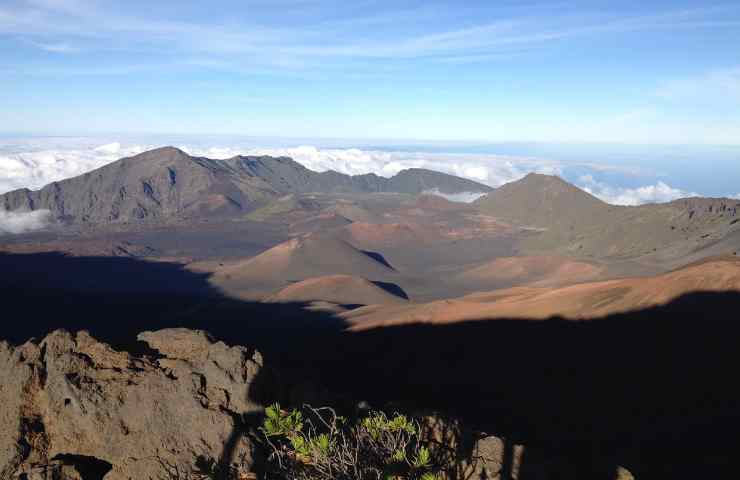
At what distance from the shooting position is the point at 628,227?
4363 inches

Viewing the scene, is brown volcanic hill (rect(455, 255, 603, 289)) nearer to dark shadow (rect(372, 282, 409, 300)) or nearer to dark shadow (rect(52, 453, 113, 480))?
dark shadow (rect(372, 282, 409, 300))

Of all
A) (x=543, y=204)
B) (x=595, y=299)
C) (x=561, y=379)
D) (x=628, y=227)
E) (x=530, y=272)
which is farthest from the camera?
(x=543, y=204)

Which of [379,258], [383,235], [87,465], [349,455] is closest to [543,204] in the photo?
[383,235]

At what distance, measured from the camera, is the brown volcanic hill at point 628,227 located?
94375 millimetres

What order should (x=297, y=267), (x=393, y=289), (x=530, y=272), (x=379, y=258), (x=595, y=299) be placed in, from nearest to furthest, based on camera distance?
1. (x=595, y=299)
2. (x=393, y=289)
3. (x=530, y=272)
4. (x=297, y=267)
5. (x=379, y=258)

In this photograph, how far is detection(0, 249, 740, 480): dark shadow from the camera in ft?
57.4

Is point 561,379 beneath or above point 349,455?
beneath

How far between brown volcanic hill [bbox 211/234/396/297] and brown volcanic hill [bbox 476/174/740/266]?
3640 centimetres

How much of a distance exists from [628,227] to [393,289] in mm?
53627

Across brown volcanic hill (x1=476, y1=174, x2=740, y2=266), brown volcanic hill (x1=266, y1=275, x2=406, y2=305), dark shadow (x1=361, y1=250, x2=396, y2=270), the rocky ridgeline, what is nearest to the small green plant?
the rocky ridgeline

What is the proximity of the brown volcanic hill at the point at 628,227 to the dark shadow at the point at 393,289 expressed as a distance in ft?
121

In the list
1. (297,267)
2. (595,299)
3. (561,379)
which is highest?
(595,299)

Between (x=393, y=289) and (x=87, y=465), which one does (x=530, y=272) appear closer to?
(x=393, y=289)

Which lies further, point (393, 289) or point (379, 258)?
point (379, 258)
